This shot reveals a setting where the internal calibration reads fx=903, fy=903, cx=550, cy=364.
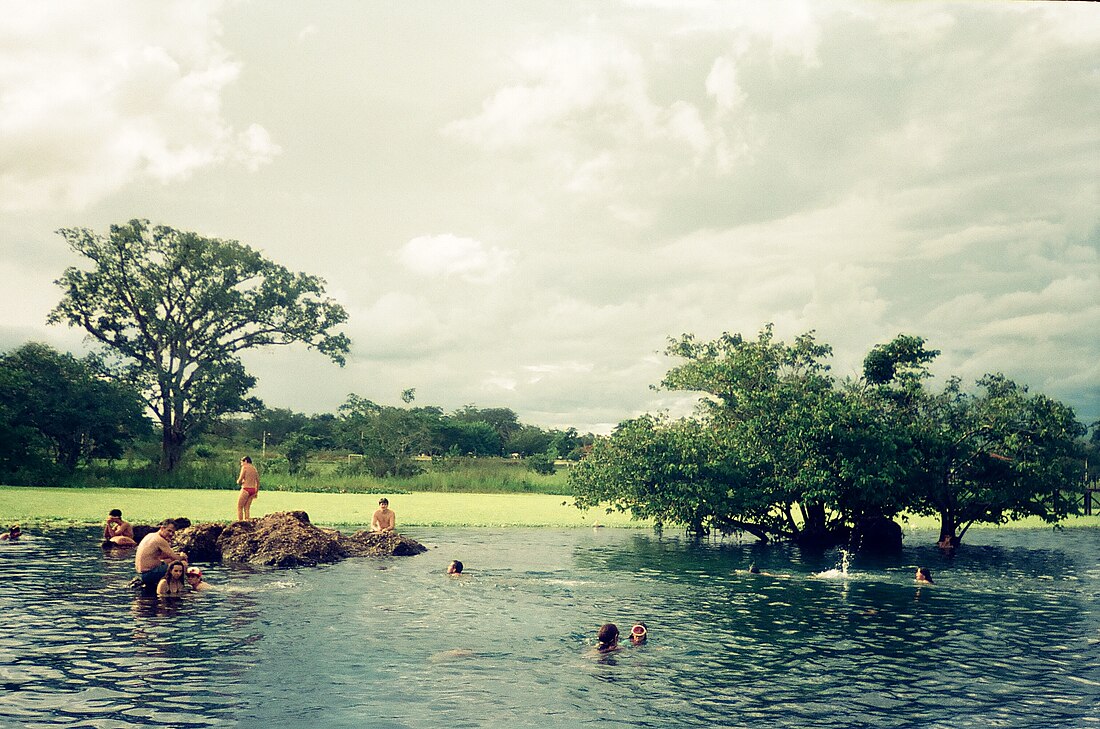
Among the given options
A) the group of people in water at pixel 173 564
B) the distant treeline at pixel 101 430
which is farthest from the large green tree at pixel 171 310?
the group of people in water at pixel 173 564

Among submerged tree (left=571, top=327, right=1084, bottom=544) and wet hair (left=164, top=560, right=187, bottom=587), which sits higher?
submerged tree (left=571, top=327, right=1084, bottom=544)

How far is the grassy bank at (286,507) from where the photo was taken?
3784 centimetres

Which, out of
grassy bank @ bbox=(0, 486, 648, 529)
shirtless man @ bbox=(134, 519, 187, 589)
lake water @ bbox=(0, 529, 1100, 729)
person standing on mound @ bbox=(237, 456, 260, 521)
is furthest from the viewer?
grassy bank @ bbox=(0, 486, 648, 529)

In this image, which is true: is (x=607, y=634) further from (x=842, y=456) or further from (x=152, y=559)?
(x=842, y=456)

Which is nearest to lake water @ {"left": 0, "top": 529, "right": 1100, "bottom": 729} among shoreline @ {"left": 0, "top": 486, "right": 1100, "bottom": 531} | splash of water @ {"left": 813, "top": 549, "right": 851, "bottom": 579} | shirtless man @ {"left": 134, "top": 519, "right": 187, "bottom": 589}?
splash of water @ {"left": 813, "top": 549, "right": 851, "bottom": 579}

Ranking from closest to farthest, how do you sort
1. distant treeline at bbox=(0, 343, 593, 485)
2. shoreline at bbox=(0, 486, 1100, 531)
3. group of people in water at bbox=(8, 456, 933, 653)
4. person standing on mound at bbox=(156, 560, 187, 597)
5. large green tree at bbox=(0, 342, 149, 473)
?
group of people in water at bbox=(8, 456, 933, 653) → person standing on mound at bbox=(156, 560, 187, 597) → shoreline at bbox=(0, 486, 1100, 531) → distant treeline at bbox=(0, 343, 593, 485) → large green tree at bbox=(0, 342, 149, 473)

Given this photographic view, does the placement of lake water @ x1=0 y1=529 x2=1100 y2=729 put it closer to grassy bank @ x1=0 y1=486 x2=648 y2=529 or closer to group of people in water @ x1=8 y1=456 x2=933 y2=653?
group of people in water @ x1=8 y1=456 x2=933 y2=653

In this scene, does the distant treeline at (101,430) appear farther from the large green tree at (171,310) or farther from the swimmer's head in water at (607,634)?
the swimmer's head in water at (607,634)

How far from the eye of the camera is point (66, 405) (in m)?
61.6

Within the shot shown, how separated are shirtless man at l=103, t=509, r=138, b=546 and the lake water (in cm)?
113

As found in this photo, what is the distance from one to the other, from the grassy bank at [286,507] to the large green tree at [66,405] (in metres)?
11.8

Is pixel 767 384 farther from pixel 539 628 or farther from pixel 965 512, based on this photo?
pixel 539 628

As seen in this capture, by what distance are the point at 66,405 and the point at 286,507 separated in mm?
27040

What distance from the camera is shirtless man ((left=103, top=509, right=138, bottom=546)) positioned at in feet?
89.5
